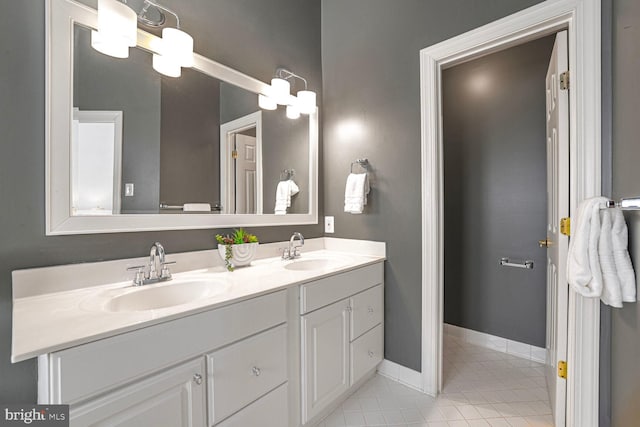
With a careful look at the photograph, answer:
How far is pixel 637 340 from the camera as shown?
36.5 inches

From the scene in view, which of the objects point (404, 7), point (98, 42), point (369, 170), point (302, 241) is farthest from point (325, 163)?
point (98, 42)

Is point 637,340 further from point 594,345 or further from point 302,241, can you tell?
point 302,241

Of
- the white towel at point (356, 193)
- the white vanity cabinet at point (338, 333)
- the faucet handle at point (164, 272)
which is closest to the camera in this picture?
the faucet handle at point (164, 272)

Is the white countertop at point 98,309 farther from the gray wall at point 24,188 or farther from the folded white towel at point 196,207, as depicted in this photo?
the folded white towel at point 196,207

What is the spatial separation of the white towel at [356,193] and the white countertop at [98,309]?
559 mm

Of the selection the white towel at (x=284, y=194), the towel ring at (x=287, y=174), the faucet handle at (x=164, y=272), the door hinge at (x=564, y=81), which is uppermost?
the door hinge at (x=564, y=81)

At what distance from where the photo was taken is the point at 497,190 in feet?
7.66

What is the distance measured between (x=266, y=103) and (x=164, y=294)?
131cm

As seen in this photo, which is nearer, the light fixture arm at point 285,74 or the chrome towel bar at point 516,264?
the light fixture arm at point 285,74

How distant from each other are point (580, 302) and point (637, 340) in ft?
1.19

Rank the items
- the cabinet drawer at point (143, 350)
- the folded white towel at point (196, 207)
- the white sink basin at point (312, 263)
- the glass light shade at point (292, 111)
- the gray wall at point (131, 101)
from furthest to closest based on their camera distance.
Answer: the glass light shade at point (292, 111) → the white sink basin at point (312, 263) → the folded white towel at point (196, 207) → the gray wall at point (131, 101) → the cabinet drawer at point (143, 350)

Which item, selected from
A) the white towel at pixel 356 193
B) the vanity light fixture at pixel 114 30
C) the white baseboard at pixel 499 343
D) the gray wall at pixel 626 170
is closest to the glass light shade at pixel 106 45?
the vanity light fixture at pixel 114 30

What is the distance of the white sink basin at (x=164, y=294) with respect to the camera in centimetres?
111

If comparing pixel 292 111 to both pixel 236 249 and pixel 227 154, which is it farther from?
pixel 236 249
